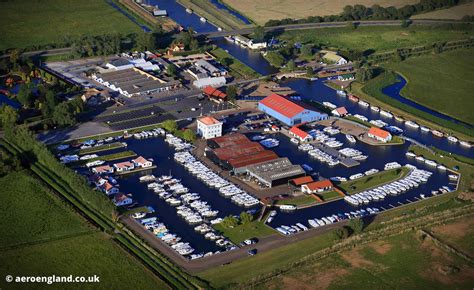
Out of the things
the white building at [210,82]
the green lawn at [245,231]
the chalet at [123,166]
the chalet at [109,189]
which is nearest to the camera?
the green lawn at [245,231]

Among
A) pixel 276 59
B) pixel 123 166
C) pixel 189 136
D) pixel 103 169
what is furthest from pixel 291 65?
pixel 103 169

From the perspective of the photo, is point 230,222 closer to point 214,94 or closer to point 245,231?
point 245,231

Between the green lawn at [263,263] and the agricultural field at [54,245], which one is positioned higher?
the green lawn at [263,263]

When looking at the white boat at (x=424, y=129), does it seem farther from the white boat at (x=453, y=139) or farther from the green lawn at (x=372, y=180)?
the green lawn at (x=372, y=180)

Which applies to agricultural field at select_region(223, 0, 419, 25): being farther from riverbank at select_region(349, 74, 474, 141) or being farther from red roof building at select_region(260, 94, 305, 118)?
red roof building at select_region(260, 94, 305, 118)

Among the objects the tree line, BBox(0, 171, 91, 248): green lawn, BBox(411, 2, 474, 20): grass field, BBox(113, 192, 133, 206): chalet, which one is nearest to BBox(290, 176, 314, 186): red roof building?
BBox(113, 192, 133, 206): chalet

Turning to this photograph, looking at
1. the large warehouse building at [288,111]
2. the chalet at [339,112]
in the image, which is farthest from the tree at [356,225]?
the chalet at [339,112]
